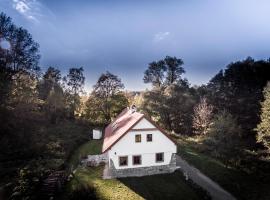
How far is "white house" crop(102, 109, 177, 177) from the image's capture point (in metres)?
29.5

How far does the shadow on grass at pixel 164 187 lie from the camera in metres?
25.7

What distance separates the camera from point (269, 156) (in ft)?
118

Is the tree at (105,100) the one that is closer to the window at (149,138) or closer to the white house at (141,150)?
the white house at (141,150)


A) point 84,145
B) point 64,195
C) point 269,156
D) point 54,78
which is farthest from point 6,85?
point 269,156

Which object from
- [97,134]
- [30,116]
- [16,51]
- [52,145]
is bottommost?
[52,145]

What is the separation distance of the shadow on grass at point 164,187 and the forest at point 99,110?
8712mm

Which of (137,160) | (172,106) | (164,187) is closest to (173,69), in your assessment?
(172,106)

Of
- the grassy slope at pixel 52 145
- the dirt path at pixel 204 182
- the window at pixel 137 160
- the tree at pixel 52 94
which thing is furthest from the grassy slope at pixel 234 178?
the tree at pixel 52 94

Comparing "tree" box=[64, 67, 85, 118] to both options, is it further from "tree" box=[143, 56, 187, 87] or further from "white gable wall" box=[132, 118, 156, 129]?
"white gable wall" box=[132, 118, 156, 129]

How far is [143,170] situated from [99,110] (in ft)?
101

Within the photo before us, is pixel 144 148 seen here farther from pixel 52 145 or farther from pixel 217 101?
pixel 217 101

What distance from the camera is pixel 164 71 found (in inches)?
2534

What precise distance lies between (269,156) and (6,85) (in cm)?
3694

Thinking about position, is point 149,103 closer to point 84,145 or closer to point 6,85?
point 84,145
